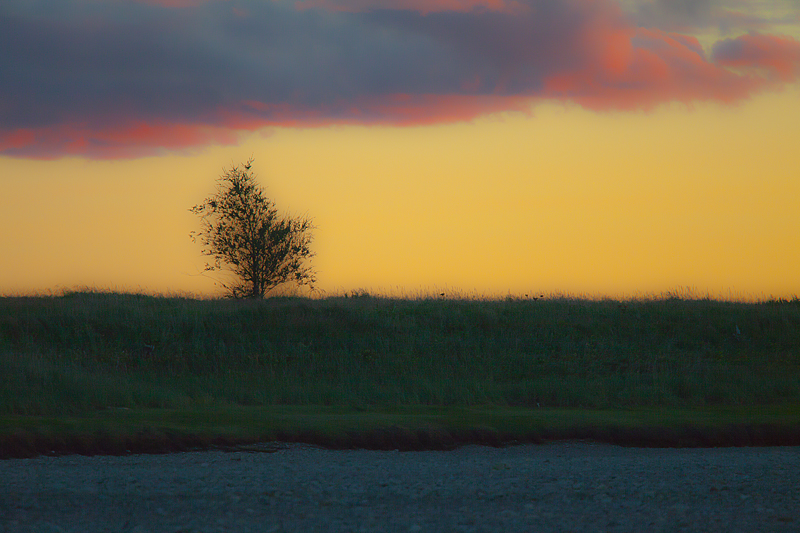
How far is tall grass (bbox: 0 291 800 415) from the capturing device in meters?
21.2

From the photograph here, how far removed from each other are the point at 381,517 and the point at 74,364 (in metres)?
18.6

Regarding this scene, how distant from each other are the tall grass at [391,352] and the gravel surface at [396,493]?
689 centimetres

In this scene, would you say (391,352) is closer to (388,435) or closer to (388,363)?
(388,363)

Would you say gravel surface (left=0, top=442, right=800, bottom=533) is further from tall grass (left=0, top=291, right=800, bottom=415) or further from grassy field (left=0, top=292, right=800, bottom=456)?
tall grass (left=0, top=291, right=800, bottom=415)

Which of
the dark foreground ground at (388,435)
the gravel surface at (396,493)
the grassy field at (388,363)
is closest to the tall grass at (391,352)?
the grassy field at (388,363)

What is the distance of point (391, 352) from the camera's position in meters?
27.6

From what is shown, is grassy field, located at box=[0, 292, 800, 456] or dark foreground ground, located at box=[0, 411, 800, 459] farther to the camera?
grassy field, located at box=[0, 292, 800, 456]

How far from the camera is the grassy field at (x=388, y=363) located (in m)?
17.3

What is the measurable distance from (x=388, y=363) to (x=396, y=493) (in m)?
15.8

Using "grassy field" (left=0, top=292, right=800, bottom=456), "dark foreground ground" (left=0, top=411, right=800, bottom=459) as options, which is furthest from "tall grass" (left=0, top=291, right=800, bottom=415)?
"dark foreground ground" (left=0, top=411, right=800, bottom=459)

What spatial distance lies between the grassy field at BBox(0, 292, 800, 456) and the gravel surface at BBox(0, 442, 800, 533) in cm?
232

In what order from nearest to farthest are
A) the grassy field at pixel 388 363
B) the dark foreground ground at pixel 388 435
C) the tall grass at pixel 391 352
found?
the dark foreground ground at pixel 388 435, the grassy field at pixel 388 363, the tall grass at pixel 391 352

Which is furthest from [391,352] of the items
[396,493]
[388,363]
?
[396,493]

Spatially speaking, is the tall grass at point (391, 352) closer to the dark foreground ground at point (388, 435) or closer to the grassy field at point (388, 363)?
the grassy field at point (388, 363)
